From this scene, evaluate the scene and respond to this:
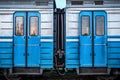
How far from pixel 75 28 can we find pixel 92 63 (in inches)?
61.0

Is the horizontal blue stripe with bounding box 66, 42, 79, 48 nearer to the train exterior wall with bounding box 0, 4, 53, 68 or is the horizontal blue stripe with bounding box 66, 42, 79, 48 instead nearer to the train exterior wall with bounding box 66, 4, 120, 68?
the train exterior wall with bounding box 66, 4, 120, 68

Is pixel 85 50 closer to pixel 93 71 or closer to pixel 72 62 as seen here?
pixel 72 62

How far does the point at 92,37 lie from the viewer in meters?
15.6

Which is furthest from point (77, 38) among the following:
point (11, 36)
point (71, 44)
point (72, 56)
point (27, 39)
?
point (11, 36)

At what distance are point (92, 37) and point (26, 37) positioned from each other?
2622 millimetres

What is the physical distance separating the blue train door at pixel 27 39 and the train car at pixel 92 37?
3.94 feet

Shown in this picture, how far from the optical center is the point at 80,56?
15.6 metres

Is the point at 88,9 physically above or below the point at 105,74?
above

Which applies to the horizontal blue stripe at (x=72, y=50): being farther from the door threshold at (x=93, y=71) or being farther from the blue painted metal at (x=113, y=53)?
the blue painted metal at (x=113, y=53)

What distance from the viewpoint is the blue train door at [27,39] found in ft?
51.0

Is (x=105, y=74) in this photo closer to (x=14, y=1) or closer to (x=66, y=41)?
(x=66, y=41)

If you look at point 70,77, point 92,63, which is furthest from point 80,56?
point 70,77

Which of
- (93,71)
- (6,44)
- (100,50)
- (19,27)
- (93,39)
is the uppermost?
(19,27)

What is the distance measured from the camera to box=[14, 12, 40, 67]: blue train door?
1555 cm
